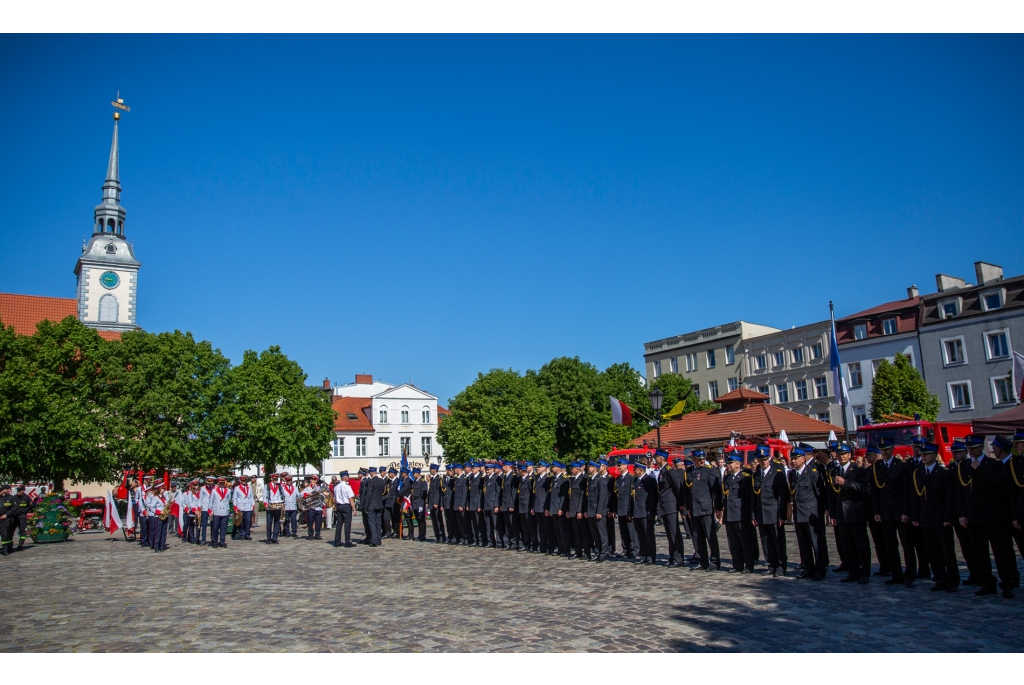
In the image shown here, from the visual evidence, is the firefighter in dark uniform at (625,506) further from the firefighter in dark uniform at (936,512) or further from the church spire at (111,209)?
the church spire at (111,209)

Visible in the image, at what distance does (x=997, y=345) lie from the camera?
4762cm

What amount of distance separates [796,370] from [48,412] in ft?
176

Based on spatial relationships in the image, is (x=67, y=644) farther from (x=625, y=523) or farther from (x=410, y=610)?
(x=625, y=523)

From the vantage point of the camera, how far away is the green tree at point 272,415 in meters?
48.0

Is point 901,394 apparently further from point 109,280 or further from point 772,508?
point 109,280

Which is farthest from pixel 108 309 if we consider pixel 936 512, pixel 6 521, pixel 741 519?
pixel 936 512

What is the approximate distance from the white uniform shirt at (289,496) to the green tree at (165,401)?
21817mm

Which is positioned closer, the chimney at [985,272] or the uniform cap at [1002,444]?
the uniform cap at [1002,444]

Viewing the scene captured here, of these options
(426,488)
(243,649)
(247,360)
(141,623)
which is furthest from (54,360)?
(243,649)

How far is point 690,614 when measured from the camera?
29.8 feet

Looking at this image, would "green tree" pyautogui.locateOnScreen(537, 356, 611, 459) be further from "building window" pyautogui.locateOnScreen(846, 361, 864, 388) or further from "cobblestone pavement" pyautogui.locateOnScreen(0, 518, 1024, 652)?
"cobblestone pavement" pyautogui.locateOnScreen(0, 518, 1024, 652)

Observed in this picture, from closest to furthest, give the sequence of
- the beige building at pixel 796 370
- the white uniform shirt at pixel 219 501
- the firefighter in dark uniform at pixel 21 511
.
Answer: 1. the white uniform shirt at pixel 219 501
2. the firefighter in dark uniform at pixel 21 511
3. the beige building at pixel 796 370

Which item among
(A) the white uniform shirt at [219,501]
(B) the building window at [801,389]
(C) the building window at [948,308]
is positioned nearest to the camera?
(A) the white uniform shirt at [219,501]

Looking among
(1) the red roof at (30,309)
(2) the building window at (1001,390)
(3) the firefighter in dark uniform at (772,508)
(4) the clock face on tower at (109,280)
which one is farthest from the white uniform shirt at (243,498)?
(4) the clock face on tower at (109,280)
